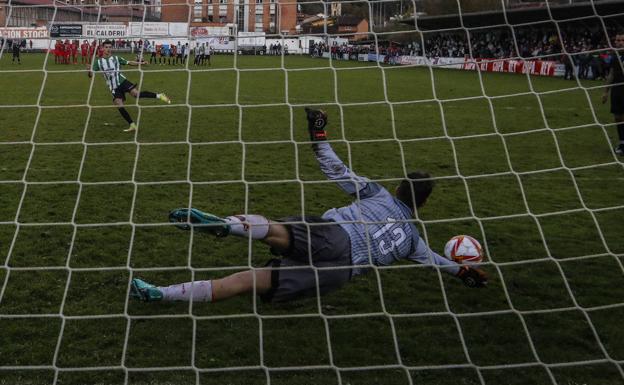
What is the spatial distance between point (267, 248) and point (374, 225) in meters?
1.41

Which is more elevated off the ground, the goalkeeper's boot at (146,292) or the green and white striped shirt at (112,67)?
the green and white striped shirt at (112,67)

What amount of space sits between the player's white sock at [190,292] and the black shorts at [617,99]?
6.23 meters

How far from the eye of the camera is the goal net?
302 centimetres

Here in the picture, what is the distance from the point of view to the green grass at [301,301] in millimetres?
2990

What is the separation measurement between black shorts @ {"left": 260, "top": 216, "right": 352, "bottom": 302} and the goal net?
134 millimetres

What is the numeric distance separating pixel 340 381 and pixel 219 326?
91 cm

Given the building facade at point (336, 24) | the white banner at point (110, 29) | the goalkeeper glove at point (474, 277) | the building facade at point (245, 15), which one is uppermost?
the building facade at point (245, 15)

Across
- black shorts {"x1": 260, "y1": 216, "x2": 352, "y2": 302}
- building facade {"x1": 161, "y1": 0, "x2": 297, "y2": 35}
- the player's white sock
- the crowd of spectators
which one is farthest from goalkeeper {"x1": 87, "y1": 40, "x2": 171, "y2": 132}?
black shorts {"x1": 260, "y1": 216, "x2": 352, "y2": 302}

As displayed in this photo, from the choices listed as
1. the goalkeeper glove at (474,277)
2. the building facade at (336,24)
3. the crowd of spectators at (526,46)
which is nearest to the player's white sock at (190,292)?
the goalkeeper glove at (474,277)

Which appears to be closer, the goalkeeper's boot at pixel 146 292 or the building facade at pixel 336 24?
the goalkeeper's boot at pixel 146 292

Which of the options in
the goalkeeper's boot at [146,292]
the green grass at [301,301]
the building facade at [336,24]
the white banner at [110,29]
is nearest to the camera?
the green grass at [301,301]

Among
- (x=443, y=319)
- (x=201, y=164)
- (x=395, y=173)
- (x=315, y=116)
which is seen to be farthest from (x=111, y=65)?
(x=443, y=319)

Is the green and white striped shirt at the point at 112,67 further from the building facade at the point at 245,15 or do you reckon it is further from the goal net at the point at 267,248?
the building facade at the point at 245,15

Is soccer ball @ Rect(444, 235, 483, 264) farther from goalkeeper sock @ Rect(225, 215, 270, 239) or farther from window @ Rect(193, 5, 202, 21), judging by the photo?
window @ Rect(193, 5, 202, 21)
